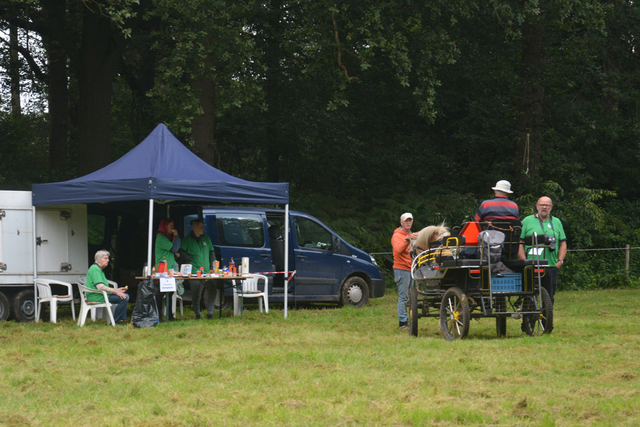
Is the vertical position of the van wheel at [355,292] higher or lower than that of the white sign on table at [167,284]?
lower

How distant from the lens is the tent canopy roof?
454 inches

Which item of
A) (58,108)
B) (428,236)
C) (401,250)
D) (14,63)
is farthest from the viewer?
(14,63)

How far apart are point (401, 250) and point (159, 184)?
3496 mm

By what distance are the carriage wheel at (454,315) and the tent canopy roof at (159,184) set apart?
370 centimetres

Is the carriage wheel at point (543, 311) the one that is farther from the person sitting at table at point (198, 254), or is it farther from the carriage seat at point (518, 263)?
the person sitting at table at point (198, 254)

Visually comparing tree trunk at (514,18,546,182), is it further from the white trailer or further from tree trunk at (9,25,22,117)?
tree trunk at (9,25,22,117)

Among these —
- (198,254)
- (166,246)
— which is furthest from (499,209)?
(166,246)

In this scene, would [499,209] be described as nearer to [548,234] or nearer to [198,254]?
[548,234]

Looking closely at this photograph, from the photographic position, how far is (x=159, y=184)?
11453 millimetres

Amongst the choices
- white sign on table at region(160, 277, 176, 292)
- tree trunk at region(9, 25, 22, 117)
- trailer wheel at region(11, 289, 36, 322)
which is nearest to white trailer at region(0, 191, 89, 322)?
trailer wheel at region(11, 289, 36, 322)

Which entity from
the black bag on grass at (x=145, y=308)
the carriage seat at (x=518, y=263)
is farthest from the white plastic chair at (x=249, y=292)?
the carriage seat at (x=518, y=263)

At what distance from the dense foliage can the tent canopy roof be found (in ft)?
14.6

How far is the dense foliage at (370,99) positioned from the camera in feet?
59.3

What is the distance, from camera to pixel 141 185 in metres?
11.5
